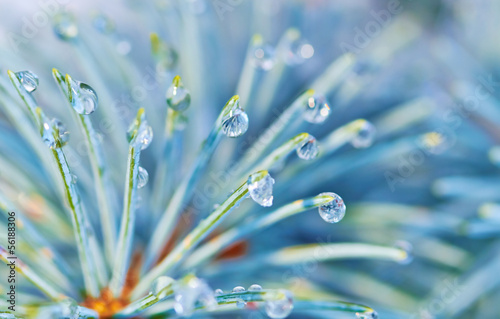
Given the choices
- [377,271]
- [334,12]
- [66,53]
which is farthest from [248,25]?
[377,271]

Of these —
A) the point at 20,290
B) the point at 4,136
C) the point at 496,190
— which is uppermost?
the point at 496,190

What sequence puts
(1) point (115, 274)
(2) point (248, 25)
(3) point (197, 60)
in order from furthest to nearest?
(2) point (248, 25) → (3) point (197, 60) → (1) point (115, 274)

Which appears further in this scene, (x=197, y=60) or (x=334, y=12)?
(x=334, y=12)

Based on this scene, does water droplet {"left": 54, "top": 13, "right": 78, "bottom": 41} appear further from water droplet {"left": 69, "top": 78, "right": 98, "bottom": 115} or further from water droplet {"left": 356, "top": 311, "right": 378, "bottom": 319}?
water droplet {"left": 356, "top": 311, "right": 378, "bottom": 319}

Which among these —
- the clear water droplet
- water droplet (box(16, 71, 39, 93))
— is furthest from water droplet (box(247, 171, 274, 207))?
water droplet (box(16, 71, 39, 93))

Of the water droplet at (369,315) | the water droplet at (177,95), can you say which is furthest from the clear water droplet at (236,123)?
the water droplet at (369,315)

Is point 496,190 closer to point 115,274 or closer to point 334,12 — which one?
point 334,12

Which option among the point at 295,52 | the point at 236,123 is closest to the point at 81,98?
the point at 236,123
